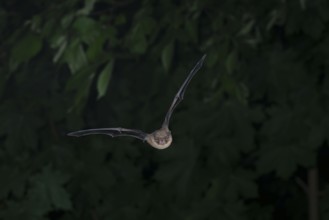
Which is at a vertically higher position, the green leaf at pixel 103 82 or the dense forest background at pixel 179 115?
the green leaf at pixel 103 82

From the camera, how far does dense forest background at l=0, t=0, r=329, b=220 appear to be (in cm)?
352

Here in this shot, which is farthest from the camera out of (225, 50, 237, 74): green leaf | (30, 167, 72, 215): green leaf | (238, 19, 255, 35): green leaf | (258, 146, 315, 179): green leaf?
(30, 167, 72, 215): green leaf

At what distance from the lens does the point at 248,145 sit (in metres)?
3.74

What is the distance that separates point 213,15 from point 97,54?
2.70 ft

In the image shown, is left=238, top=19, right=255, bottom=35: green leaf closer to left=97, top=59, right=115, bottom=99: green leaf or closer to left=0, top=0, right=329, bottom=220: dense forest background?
left=0, top=0, right=329, bottom=220: dense forest background

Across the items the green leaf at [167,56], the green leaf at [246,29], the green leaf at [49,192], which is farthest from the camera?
the green leaf at [49,192]

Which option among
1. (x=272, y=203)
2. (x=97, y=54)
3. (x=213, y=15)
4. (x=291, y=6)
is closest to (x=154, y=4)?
(x=213, y=15)

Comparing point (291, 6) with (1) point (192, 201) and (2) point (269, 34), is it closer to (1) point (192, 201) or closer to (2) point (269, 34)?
(2) point (269, 34)

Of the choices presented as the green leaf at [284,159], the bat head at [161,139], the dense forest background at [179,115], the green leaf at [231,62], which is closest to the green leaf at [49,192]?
the dense forest background at [179,115]

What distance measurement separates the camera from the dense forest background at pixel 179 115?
3520 mm

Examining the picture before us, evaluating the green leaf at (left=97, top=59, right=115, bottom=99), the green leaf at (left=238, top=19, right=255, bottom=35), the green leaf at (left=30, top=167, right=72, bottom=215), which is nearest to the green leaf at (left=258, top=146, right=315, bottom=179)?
the green leaf at (left=238, top=19, right=255, bottom=35)

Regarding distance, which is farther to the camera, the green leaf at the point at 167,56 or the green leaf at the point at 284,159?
the green leaf at the point at 284,159

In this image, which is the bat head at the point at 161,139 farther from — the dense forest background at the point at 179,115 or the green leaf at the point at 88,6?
the dense forest background at the point at 179,115

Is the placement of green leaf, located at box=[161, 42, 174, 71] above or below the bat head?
below
